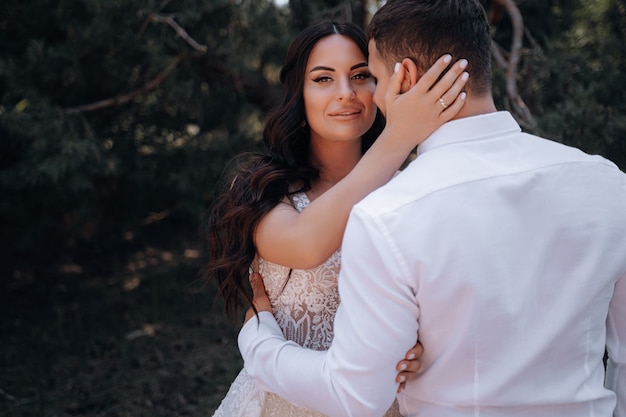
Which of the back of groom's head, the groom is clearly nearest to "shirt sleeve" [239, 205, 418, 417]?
the groom

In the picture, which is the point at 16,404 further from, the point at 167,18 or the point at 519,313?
the point at 519,313

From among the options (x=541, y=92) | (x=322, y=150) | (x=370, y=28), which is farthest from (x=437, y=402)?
(x=541, y=92)

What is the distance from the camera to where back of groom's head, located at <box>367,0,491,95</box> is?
1.49m

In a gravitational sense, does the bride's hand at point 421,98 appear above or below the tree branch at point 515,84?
above

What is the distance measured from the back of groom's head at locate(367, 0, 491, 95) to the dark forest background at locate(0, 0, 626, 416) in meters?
1.70

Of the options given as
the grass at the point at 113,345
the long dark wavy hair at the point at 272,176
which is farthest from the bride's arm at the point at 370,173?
the grass at the point at 113,345

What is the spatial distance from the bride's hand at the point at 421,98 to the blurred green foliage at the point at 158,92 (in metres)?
1.78

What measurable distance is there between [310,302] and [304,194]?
394mm

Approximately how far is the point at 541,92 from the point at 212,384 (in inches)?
117

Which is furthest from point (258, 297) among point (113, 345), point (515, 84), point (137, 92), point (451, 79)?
point (113, 345)

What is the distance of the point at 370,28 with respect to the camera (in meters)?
1.66

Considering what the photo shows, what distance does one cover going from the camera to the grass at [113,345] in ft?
13.7

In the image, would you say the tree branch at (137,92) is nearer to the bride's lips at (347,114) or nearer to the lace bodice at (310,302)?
the bride's lips at (347,114)

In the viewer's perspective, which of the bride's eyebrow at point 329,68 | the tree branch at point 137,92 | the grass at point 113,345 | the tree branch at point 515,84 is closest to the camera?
the bride's eyebrow at point 329,68
